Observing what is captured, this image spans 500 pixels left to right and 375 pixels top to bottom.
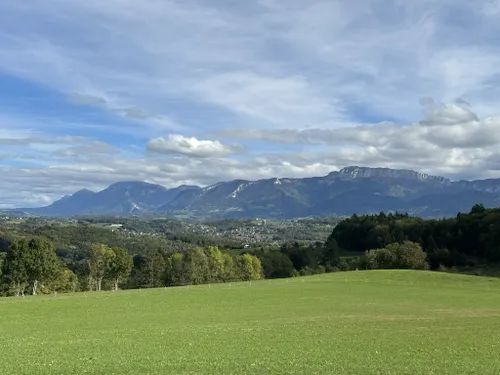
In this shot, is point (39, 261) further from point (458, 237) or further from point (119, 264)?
point (458, 237)

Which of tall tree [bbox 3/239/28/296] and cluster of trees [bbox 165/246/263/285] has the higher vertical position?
tall tree [bbox 3/239/28/296]

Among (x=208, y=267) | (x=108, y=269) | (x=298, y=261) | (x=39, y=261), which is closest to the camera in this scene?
(x=39, y=261)

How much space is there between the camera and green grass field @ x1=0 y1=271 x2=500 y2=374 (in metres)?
26.6

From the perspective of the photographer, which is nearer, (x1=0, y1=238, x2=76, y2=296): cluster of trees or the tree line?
(x1=0, y1=238, x2=76, y2=296): cluster of trees

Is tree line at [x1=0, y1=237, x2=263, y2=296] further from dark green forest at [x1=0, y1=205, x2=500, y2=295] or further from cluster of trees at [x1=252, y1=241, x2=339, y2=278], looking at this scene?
cluster of trees at [x1=252, y1=241, x2=339, y2=278]

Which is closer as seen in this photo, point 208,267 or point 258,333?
point 258,333

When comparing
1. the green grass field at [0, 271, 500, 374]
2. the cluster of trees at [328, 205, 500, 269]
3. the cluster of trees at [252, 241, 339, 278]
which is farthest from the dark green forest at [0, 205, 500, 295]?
the green grass field at [0, 271, 500, 374]

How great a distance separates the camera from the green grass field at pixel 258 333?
87.2 feet

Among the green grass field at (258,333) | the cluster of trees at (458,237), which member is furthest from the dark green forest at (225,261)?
the green grass field at (258,333)

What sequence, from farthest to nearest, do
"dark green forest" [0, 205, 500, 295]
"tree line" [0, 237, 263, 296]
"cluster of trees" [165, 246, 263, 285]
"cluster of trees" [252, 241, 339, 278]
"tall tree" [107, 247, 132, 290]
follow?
"cluster of trees" [252, 241, 339, 278] < "cluster of trees" [165, 246, 263, 285] < "tall tree" [107, 247, 132, 290] < "dark green forest" [0, 205, 500, 295] < "tree line" [0, 237, 263, 296]

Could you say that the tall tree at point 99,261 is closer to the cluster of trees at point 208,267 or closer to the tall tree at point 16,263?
the cluster of trees at point 208,267

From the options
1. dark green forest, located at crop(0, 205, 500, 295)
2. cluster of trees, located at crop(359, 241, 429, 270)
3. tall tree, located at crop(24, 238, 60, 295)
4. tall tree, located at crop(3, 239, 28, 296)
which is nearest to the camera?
tall tree, located at crop(3, 239, 28, 296)

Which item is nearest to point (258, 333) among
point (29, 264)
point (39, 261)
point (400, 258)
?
point (39, 261)

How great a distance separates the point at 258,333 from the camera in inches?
1570
